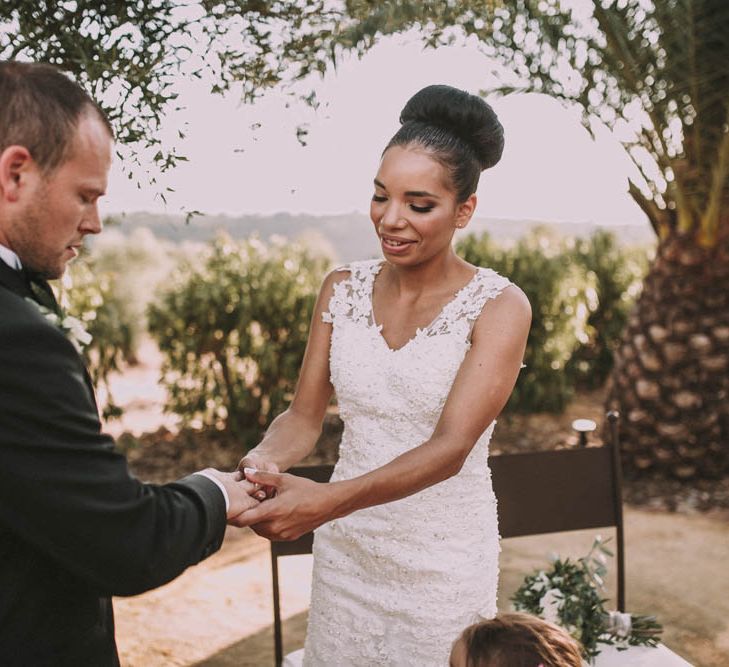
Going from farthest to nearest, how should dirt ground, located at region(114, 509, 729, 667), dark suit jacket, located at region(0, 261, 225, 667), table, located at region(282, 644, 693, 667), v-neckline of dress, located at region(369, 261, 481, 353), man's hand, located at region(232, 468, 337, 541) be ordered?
dirt ground, located at region(114, 509, 729, 667) → table, located at region(282, 644, 693, 667) → v-neckline of dress, located at region(369, 261, 481, 353) → man's hand, located at region(232, 468, 337, 541) → dark suit jacket, located at region(0, 261, 225, 667)

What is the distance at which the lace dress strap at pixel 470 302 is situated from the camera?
2465 mm

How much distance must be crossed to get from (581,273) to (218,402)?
176 inches

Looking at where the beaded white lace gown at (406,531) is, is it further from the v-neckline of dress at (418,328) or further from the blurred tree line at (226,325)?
the blurred tree line at (226,325)

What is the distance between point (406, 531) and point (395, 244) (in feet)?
2.76

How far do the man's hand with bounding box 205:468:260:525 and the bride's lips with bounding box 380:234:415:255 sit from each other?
2.56ft

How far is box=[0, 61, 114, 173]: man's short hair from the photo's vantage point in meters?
1.41

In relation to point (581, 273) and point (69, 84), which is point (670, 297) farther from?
point (69, 84)

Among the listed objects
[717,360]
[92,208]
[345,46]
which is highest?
[345,46]

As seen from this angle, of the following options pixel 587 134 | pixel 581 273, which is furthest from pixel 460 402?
pixel 581 273

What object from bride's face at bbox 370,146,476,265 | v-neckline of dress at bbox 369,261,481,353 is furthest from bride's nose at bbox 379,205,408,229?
v-neckline of dress at bbox 369,261,481,353

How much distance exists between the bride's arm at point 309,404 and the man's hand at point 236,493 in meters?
0.39

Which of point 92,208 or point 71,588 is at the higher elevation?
point 92,208

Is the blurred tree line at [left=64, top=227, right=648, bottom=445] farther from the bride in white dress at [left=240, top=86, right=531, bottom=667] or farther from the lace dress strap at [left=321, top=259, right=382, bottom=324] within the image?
the bride in white dress at [left=240, top=86, right=531, bottom=667]

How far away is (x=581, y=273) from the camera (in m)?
9.55
